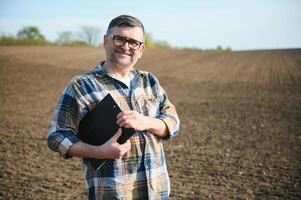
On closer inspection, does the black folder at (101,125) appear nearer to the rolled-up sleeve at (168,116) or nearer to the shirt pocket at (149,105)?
the shirt pocket at (149,105)

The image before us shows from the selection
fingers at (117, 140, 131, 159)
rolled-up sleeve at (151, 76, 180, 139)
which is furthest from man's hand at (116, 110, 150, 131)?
rolled-up sleeve at (151, 76, 180, 139)

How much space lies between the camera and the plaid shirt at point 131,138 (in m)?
2.01

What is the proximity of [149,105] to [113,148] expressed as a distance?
495 mm

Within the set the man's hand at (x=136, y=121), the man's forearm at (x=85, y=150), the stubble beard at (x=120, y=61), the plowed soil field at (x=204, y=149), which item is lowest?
the plowed soil field at (x=204, y=149)

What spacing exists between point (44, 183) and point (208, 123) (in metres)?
5.92

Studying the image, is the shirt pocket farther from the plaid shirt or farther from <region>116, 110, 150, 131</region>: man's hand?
<region>116, 110, 150, 131</region>: man's hand

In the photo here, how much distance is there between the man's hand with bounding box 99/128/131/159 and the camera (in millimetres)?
1885

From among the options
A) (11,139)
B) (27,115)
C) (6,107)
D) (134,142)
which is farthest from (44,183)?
(6,107)

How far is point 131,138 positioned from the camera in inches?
83.7

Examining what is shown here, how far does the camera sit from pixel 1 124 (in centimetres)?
915

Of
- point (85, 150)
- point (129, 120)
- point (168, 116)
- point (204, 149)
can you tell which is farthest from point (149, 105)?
point (204, 149)

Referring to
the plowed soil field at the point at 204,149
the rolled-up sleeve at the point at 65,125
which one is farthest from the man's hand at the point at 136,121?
the plowed soil field at the point at 204,149

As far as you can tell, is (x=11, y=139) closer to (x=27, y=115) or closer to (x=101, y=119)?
(x=27, y=115)

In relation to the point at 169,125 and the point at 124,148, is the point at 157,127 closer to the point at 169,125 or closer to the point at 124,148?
the point at 169,125
